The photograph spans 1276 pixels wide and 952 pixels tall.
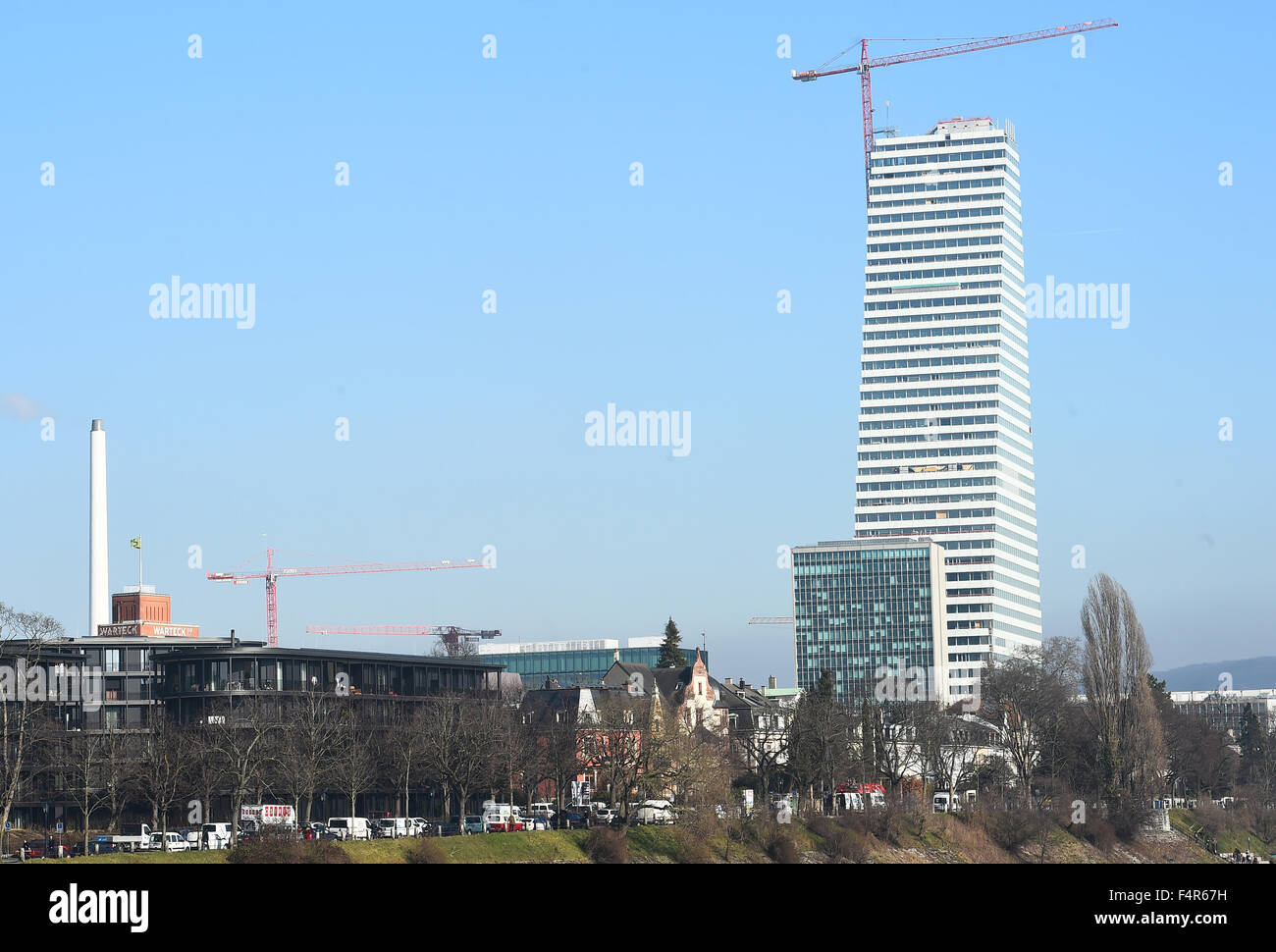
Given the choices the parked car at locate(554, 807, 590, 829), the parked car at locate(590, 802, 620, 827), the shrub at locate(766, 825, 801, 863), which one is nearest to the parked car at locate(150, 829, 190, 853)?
the parked car at locate(554, 807, 590, 829)

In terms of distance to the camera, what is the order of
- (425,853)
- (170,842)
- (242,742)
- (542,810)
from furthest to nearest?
(542,810) → (242,742) → (170,842) → (425,853)

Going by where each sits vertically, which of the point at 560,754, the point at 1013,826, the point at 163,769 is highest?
the point at 163,769

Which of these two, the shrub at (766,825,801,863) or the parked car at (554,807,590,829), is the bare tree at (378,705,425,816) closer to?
the parked car at (554,807,590,829)

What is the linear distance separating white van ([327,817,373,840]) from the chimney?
6426 cm

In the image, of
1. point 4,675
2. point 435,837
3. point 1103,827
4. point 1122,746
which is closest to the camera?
point 435,837

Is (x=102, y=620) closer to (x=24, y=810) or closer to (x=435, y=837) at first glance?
(x=24, y=810)

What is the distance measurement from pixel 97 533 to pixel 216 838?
81.9 m

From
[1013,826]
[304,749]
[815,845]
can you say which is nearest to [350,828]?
[304,749]

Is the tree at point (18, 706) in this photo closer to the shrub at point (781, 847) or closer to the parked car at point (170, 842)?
the parked car at point (170, 842)

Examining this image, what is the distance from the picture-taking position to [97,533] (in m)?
174

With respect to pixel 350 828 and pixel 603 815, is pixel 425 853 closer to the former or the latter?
pixel 350 828
